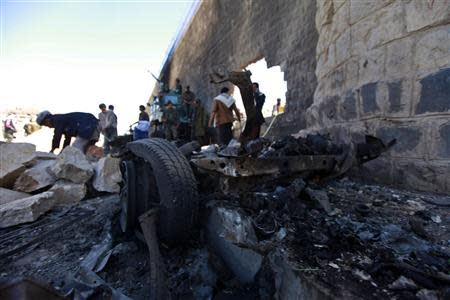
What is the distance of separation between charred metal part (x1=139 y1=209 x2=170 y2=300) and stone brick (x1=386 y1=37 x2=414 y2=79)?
214cm

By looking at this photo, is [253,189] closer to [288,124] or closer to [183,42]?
[288,124]

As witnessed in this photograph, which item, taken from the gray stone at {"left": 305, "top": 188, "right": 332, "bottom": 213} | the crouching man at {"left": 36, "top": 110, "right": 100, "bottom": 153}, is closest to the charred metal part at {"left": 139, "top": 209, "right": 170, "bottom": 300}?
the gray stone at {"left": 305, "top": 188, "right": 332, "bottom": 213}

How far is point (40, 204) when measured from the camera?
275 centimetres

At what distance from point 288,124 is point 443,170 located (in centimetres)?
417

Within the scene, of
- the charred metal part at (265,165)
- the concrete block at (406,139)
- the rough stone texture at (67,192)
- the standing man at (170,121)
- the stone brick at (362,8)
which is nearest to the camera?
the charred metal part at (265,165)

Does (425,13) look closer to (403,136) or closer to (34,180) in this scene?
(403,136)

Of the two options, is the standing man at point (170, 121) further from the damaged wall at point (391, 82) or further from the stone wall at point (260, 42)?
the damaged wall at point (391, 82)

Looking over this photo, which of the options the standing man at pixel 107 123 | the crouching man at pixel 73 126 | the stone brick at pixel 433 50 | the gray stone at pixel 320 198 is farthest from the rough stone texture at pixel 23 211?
the standing man at pixel 107 123

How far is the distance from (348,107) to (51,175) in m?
3.64

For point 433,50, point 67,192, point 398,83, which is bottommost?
point 67,192

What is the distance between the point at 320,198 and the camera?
184cm

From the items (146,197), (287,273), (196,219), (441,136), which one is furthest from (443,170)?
(146,197)

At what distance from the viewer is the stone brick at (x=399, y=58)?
2162mm

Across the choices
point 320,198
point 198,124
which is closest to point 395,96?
point 320,198
